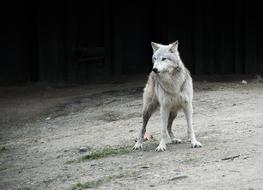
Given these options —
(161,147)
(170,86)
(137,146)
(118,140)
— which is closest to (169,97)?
(170,86)

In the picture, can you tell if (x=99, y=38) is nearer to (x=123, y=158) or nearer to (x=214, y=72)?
(x=214, y=72)

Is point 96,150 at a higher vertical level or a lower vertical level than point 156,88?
lower

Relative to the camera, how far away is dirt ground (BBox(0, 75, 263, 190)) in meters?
6.60

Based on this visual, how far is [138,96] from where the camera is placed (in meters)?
13.2

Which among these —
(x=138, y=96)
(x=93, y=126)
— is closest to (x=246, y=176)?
(x=93, y=126)

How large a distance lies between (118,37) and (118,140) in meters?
7.19

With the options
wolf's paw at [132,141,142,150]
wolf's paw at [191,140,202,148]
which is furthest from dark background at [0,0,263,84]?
wolf's paw at [191,140,202,148]

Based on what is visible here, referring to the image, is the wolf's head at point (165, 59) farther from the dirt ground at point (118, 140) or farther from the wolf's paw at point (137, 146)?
the wolf's paw at point (137, 146)

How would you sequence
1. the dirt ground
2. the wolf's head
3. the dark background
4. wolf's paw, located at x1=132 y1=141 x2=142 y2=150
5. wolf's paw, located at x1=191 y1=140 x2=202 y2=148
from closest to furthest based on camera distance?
the dirt ground
the wolf's head
wolf's paw, located at x1=191 y1=140 x2=202 y2=148
wolf's paw, located at x1=132 y1=141 x2=142 y2=150
the dark background

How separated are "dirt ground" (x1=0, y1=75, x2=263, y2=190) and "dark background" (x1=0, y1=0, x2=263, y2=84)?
901mm

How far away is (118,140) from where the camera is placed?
916 cm

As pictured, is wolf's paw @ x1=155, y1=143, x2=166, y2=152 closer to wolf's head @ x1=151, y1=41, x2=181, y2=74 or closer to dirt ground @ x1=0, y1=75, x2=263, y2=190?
dirt ground @ x1=0, y1=75, x2=263, y2=190

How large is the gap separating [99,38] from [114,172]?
904cm

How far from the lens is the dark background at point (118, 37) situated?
15430 millimetres
